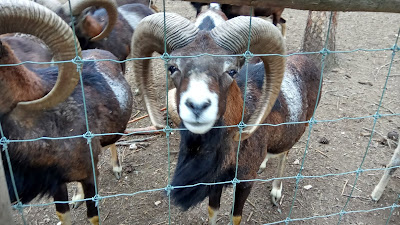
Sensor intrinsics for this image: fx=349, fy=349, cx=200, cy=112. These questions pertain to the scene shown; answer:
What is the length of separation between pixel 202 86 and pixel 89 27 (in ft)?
12.8

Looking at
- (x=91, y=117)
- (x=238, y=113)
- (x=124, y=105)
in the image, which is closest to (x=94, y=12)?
(x=124, y=105)

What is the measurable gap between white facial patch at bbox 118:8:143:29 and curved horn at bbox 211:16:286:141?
4526 millimetres

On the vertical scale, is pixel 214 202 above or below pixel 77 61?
below

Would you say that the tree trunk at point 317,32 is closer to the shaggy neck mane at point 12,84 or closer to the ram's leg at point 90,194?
the ram's leg at point 90,194

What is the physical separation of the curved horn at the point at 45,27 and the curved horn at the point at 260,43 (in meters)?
1.10

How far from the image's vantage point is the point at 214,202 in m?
3.71

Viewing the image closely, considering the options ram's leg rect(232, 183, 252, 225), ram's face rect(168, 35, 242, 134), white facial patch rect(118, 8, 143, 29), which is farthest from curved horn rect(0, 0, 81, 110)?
white facial patch rect(118, 8, 143, 29)

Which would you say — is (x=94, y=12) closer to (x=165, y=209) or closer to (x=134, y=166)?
(x=134, y=166)

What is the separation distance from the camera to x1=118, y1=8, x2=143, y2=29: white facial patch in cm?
693

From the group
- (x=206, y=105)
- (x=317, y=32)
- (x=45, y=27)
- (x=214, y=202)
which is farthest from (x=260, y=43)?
(x=317, y=32)

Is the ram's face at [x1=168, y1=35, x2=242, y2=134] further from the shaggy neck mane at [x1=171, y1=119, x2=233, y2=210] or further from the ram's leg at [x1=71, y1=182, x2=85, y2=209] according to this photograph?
the ram's leg at [x1=71, y1=182, x2=85, y2=209]

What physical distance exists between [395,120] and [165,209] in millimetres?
4341

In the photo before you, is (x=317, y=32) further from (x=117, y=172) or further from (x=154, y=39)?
(x=154, y=39)

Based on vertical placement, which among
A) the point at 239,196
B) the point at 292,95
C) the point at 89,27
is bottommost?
the point at 239,196
